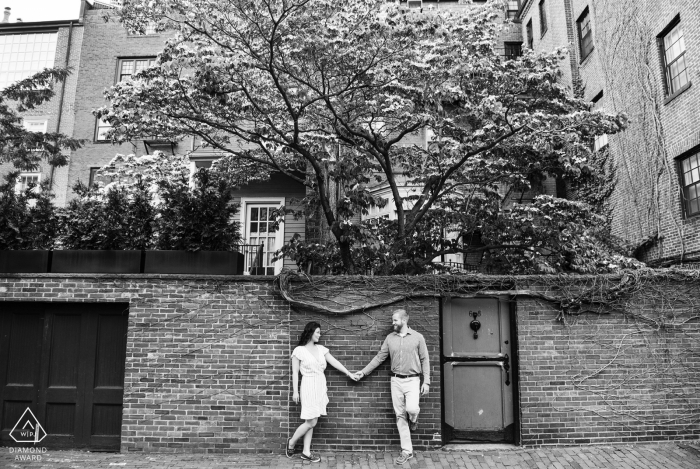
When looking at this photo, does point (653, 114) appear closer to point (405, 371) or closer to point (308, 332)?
point (405, 371)

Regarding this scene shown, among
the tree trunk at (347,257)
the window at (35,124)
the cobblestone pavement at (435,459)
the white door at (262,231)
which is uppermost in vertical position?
the window at (35,124)

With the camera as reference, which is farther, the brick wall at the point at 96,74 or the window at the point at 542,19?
the window at the point at 542,19

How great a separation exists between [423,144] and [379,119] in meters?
6.92

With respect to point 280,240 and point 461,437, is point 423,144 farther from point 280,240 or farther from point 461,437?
point 461,437

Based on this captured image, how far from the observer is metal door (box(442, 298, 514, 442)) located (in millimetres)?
7168

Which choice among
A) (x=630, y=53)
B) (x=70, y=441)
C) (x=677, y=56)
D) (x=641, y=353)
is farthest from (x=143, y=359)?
(x=630, y=53)

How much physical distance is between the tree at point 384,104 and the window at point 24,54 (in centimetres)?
1479

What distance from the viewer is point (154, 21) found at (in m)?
7.36

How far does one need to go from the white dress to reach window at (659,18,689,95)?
456 inches

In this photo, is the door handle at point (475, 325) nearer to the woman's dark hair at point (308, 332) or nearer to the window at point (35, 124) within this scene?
the woman's dark hair at point (308, 332)

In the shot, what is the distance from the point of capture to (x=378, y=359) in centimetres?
688

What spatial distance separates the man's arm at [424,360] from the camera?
21.9 feet

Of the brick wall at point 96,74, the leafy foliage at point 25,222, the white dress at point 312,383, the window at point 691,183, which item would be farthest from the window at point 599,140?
the brick wall at point 96,74

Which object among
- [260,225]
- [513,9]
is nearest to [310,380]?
[260,225]
